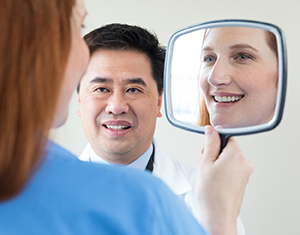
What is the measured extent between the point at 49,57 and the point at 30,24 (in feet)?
0.13

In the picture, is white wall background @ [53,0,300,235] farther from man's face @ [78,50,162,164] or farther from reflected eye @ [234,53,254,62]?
reflected eye @ [234,53,254,62]

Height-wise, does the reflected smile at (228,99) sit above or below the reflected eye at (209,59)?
below

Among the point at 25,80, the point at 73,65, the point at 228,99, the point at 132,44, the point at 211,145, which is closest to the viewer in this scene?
the point at 25,80

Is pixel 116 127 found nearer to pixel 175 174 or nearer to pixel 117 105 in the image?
pixel 117 105

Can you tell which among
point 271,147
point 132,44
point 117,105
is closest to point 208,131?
point 117,105

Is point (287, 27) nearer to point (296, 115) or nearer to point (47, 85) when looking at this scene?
point (296, 115)

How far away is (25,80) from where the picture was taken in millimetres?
384

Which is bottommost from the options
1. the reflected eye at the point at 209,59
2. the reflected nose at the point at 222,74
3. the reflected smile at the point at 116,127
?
the reflected smile at the point at 116,127

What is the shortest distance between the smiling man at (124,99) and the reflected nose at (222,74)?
708mm

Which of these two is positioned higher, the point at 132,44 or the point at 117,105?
the point at 132,44

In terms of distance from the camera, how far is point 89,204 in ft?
1.29

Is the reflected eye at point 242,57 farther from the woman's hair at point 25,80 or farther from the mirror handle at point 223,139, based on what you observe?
the woman's hair at point 25,80

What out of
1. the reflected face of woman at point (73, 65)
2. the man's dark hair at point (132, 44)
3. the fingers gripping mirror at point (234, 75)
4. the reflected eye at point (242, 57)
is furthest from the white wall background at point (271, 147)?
the reflected face of woman at point (73, 65)

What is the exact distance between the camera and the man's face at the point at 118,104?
1466mm
